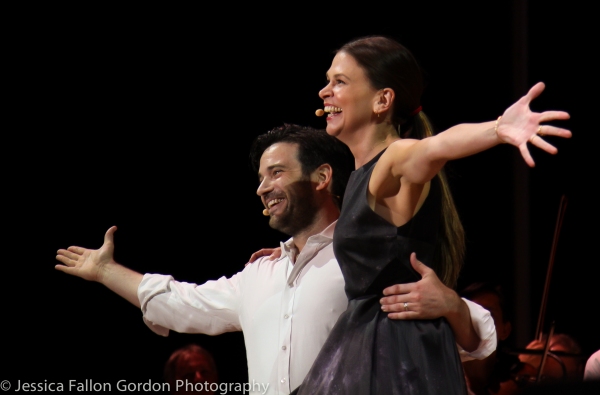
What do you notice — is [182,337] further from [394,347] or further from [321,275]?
[394,347]

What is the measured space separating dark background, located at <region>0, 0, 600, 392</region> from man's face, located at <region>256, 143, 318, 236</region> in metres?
1.82

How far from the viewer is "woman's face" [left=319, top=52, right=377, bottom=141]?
223 centimetres

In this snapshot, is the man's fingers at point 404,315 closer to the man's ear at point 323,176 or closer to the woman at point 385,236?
the woman at point 385,236

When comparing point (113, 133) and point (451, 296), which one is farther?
point (113, 133)

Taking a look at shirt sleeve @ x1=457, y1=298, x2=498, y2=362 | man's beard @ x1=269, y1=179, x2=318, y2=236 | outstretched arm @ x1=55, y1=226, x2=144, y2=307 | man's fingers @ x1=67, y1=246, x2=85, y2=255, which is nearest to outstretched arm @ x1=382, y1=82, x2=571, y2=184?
shirt sleeve @ x1=457, y1=298, x2=498, y2=362

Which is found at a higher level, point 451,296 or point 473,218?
point 473,218

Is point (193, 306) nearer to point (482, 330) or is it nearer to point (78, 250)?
point (78, 250)

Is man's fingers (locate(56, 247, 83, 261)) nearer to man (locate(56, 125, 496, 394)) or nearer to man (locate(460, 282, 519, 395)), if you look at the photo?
man (locate(56, 125, 496, 394))

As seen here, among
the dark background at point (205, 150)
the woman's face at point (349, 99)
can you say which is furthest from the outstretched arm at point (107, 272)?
the dark background at point (205, 150)

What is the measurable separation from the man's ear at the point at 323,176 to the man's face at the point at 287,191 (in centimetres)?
3

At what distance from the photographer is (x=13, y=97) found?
434cm

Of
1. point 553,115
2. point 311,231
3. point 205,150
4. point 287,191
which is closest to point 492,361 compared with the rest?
point 311,231

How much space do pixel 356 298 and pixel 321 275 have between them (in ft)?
1.56

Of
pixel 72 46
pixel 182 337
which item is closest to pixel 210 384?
pixel 182 337
